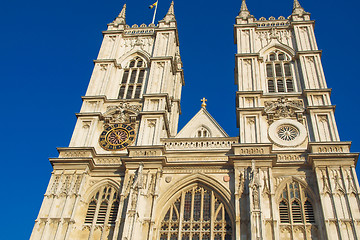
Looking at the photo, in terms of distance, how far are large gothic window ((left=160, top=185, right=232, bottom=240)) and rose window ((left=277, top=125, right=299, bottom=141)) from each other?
215 inches

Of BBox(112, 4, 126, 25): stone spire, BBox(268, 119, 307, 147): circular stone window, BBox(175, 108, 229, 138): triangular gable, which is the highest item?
BBox(112, 4, 126, 25): stone spire

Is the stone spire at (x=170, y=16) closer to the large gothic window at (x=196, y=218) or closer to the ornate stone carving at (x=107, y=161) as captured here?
the ornate stone carving at (x=107, y=161)

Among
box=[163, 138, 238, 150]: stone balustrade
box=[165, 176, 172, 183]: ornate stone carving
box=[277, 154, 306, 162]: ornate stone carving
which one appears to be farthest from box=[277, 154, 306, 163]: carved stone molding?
box=[165, 176, 172, 183]: ornate stone carving

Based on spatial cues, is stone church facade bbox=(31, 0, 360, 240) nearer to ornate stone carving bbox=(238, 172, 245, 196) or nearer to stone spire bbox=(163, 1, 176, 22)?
ornate stone carving bbox=(238, 172, 245, 196)

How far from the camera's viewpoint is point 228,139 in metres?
Result: 24.0

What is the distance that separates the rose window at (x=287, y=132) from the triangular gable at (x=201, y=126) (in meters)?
3.25

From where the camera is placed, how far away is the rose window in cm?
2381

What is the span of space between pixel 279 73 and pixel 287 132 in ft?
18.5

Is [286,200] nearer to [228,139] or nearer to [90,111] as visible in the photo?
[228,139]

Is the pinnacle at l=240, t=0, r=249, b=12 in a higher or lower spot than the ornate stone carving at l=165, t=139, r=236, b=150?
higher

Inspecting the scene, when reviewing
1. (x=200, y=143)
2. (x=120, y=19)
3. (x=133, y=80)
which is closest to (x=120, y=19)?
(x=120, y=19)

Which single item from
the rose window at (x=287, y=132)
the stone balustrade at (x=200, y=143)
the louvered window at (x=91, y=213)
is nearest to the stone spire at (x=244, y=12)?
the rose window at (x=287, y=132)

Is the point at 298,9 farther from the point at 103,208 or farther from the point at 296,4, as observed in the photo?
the point at 103,208

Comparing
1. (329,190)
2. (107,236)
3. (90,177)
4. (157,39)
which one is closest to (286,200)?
(329,190)
